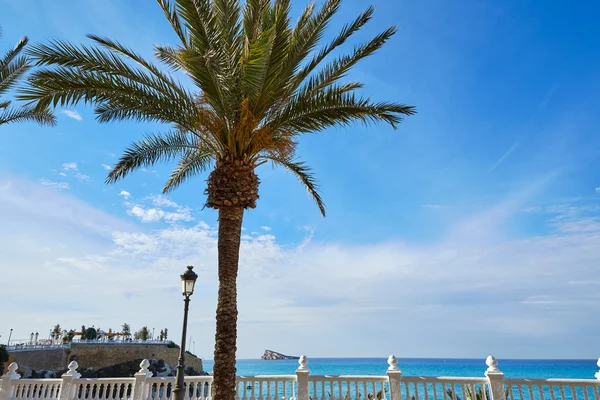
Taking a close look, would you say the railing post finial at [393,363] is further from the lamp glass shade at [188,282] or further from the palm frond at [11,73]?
the palm frond at [11,73]

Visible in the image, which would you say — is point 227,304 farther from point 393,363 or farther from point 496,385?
point 496,385

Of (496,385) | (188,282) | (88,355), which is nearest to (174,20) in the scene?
(188,282)

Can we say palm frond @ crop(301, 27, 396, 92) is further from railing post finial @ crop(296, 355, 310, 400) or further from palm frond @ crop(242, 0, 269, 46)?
railing post finial @ crop(296, 355, 310, 400)

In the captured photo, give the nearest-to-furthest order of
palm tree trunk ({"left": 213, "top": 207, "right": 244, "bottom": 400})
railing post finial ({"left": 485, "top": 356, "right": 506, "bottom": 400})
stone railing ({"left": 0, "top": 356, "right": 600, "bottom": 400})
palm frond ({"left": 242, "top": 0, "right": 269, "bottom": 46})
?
palm frond ({"left": 242, "top": 0, "right": 269, "bottom": 46})
palm tree trunk ({"left": 213, "top": 207, "right": 244, "bottom": 400})
stone railing ({"left": 0, "top": 356, "right": 600, "bottom": 400})
railing post finial ({"left": 485, "top": 356, "right": 506, "bottom": 400})

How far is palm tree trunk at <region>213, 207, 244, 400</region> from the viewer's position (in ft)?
22.0

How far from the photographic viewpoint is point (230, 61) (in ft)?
21.8

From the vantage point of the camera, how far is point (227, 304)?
6930 millimetres

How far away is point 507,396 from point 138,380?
310 inches

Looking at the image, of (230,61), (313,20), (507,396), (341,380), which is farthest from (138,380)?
(313,20)

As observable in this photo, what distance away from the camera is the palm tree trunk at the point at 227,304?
263 inches

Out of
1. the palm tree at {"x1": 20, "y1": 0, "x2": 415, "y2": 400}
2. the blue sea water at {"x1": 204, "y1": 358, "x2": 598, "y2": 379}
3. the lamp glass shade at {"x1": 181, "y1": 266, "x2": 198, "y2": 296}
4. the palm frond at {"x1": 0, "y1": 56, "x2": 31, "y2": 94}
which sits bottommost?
the blue sea water at {"x1": 204, "y1": 358, "x2": 598, "y2": 379}

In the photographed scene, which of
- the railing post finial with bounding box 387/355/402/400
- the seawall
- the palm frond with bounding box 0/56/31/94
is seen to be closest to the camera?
the railing post finial with bounding box 387/355/402/400

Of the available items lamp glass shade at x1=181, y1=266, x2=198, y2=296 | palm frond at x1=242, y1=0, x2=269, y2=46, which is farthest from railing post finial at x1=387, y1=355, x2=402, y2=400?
palm frond at x1=242, y1=0, x2=269, y2=46

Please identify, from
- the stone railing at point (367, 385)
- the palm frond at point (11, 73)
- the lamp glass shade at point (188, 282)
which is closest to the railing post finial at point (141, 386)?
the stone railing at point (367, 385)
